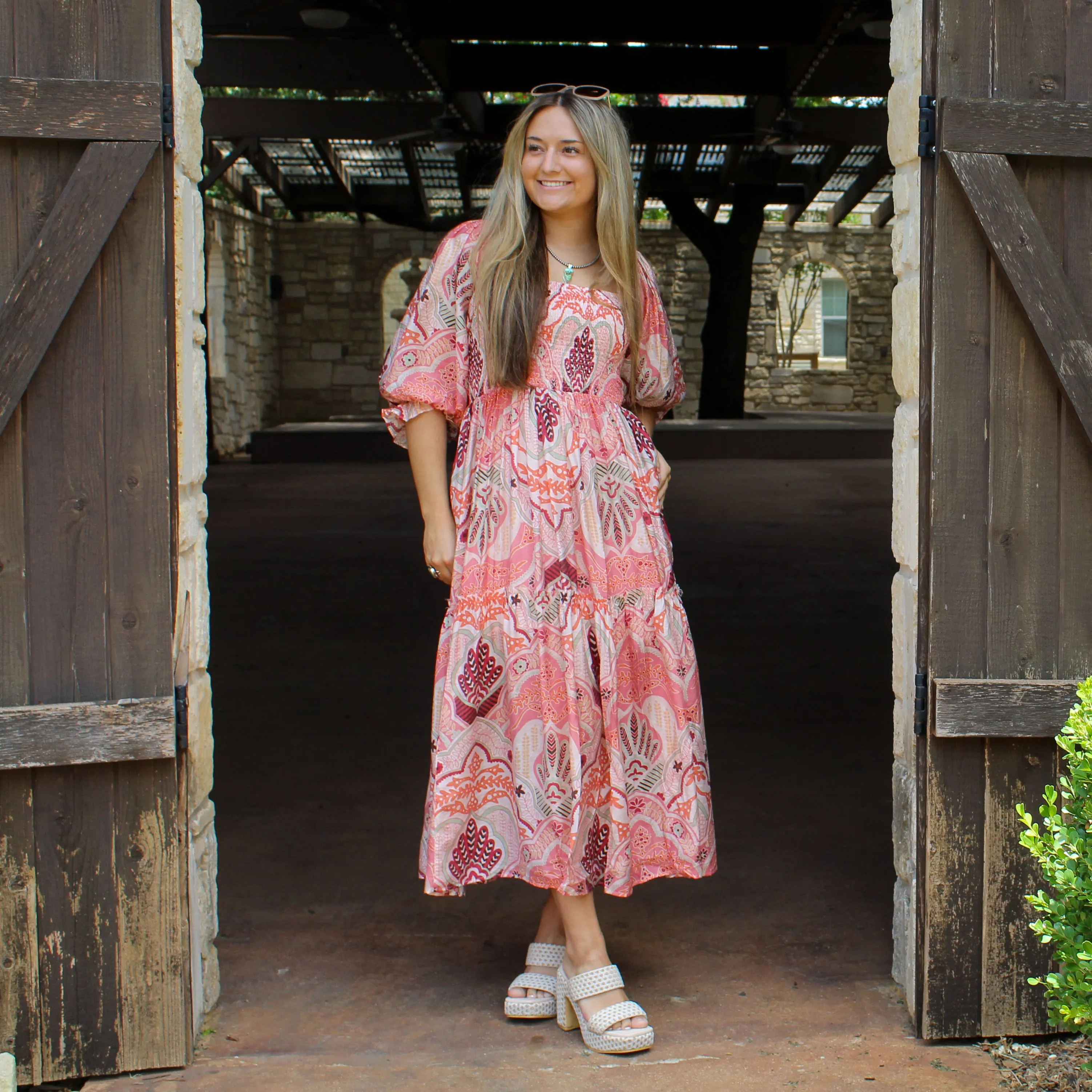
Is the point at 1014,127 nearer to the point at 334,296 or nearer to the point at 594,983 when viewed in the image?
the point at 594,983

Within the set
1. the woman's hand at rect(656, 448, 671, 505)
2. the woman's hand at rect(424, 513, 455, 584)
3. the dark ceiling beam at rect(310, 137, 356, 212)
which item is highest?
the dark ceiling beam at rect(310, 137, 356, 212)

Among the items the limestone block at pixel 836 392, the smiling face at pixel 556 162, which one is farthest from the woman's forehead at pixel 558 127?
the limestone block at pixel 836 392

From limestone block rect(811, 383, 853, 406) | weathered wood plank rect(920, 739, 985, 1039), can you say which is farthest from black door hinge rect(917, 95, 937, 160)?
limestone block rect(811, 383, 853, 406)

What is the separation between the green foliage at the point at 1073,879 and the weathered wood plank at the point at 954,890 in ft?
1.22

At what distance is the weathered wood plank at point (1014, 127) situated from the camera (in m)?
2.22

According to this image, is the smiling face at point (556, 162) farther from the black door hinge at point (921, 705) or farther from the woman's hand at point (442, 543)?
the black door hinge at point (921, 705)

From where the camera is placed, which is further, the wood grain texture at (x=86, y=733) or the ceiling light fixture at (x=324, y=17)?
the ceiling light fixture at (x=324, y=17)

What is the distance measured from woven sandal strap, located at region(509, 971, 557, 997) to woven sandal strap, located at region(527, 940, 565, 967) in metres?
0.02

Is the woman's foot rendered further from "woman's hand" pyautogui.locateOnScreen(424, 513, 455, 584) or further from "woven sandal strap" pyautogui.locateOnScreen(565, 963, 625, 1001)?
"woman's hand" pyautogui.locateOnScreen(424, 513, 455, 584)

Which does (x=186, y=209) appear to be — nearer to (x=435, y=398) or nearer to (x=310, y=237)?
(x=435, y=398)

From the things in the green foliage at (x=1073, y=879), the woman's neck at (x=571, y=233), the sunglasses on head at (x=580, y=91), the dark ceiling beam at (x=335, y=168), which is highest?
the dark ceiling beam at (x=335, y=168)

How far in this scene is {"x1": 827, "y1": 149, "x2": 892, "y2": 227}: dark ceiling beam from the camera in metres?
14.3

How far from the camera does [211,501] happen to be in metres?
10.4

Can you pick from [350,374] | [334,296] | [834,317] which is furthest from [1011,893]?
[834,317]
